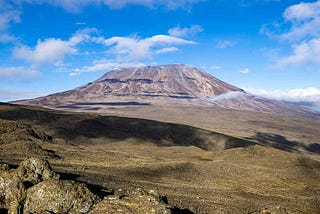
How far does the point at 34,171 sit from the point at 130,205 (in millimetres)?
8709

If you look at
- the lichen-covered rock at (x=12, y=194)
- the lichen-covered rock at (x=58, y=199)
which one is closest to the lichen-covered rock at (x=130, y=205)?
the lichen-covered rock at (x=58, y=199)

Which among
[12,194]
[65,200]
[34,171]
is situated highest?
[34,171]

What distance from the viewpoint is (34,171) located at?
2175 cm

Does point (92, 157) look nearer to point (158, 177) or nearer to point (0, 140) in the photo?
point (158, 177)

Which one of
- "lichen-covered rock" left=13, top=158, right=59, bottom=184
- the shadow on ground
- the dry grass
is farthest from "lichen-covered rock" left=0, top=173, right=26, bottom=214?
the shadow on ground

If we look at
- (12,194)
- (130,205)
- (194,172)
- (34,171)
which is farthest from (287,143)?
(12,194)

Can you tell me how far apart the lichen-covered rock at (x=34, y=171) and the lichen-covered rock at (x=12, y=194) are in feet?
4.48

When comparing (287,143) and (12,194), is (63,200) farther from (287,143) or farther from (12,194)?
(287,143)

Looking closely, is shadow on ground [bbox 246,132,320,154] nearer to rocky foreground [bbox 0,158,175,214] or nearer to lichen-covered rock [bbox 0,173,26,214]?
rocky foreground [bbox 0,158,175,214]

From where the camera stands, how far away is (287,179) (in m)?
48.8

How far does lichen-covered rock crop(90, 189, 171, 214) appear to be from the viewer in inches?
622

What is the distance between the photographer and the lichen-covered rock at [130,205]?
51.9 feet

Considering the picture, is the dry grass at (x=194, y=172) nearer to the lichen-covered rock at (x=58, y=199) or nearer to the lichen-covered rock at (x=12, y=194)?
the lichen-covered rock at (x=58, y=199)

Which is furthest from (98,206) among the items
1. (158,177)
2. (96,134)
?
(96,134)
